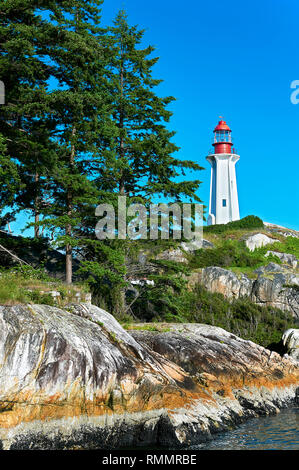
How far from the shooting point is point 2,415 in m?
7.95

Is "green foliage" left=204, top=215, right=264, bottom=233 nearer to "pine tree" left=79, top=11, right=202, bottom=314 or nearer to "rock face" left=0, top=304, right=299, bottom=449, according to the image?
"pine tree" left=79, top=11, right=202, bottom=314

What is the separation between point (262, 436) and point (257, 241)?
21380 millimetres

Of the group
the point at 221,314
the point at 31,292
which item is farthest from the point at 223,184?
the point at 31,292

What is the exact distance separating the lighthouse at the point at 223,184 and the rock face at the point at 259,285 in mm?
16895

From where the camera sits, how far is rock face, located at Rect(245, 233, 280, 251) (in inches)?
1182

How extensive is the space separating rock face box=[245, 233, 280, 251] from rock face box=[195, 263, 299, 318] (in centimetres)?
608

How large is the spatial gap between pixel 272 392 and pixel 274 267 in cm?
1221

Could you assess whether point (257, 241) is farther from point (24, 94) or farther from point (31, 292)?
point (31, 292)

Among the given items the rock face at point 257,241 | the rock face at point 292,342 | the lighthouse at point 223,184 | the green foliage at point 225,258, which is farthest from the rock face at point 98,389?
the lighthouse at point 223,184

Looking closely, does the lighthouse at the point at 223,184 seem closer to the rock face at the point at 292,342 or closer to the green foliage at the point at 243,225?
the green foliage at the point at 243,225

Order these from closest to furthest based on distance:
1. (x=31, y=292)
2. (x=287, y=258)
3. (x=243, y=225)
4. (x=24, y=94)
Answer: (x=31, y=292)
(x=24, y=94)
(x=287, y=258)
(x=243, y=225)

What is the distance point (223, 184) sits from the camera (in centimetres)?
4131

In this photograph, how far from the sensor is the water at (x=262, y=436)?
9102 mm

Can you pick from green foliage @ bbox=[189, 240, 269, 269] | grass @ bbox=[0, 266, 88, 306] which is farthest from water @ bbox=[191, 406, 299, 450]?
green foliage @ bbox=[189, 240, 269, 269]
